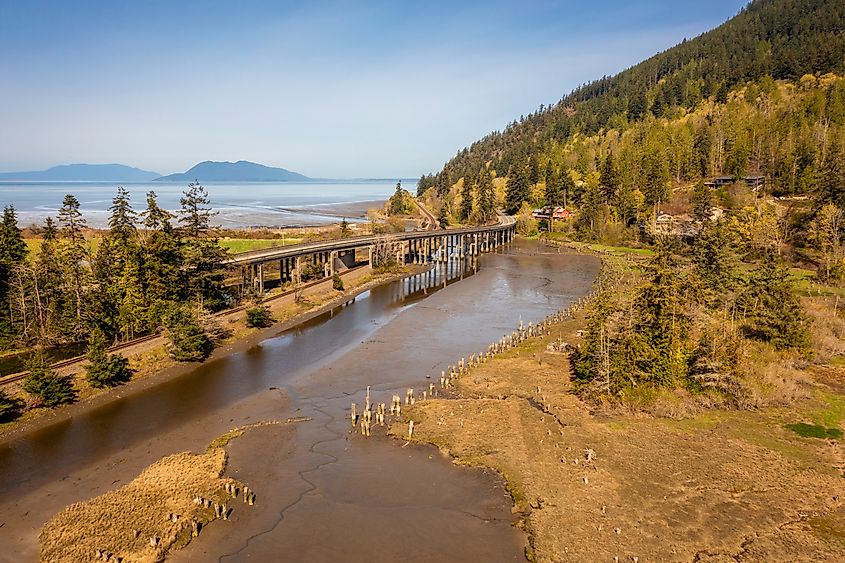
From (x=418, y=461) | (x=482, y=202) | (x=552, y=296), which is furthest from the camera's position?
(x=482, y=202)

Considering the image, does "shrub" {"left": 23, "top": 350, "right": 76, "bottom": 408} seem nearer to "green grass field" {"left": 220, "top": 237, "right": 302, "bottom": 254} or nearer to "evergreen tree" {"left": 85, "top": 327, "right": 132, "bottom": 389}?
"evergreen tree" {"left": 85, "top": 327, "right": 132, "bottom": 389}

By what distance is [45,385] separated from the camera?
32750 millimetres

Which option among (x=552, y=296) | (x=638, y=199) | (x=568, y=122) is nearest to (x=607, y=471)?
(x=552, y=296)

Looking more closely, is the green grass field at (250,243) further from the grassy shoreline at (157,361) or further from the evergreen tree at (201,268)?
the evergreen tree at (201,268)

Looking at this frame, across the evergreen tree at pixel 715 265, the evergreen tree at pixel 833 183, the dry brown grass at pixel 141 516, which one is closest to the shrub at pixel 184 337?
the dry brown grass at pixel 141 516

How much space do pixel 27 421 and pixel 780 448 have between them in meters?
40.4

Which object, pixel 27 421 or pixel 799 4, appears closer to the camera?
pixel 27 421

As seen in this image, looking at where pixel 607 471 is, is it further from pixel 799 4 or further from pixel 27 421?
pixel 799 4

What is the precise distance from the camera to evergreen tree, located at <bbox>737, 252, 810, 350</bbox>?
40156 millimetres

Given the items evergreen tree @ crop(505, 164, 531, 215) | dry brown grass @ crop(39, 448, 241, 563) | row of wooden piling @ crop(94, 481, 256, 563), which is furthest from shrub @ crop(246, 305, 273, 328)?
evergreen tree @ crop(505, 164, 531, 215)

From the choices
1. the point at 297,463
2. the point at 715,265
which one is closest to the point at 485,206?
the point at 715,265

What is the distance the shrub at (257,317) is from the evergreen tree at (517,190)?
11083 centimetres

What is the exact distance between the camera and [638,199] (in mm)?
116188

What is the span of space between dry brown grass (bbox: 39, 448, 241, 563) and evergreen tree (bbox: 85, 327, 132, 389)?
41.5ft
